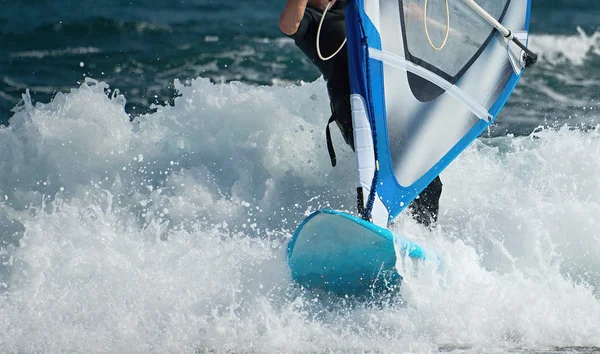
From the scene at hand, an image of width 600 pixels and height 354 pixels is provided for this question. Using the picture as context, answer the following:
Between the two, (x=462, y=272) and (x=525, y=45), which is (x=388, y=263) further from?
(x=525, y=45)

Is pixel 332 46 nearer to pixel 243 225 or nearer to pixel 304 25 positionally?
pixel 304 25

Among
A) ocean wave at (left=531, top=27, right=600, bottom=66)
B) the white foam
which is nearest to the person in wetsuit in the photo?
the white foam

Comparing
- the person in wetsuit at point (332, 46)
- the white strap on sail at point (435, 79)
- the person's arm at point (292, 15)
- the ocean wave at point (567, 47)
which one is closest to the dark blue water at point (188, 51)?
the ocean wave at point (567, 47)

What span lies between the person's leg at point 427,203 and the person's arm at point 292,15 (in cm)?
125

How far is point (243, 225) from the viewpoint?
15.8 feet

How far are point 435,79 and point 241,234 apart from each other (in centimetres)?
138

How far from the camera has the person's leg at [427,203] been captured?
4734mm

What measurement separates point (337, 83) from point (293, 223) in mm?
936

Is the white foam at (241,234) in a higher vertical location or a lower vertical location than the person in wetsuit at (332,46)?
lower

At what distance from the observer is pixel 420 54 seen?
432 centimetres

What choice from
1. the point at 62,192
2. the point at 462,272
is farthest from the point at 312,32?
the point at 62,192

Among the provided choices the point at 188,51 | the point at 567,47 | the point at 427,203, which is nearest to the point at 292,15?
the point at 427,203

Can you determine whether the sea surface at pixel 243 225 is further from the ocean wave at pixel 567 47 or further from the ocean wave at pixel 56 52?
the ocean wave at pixel 567 47

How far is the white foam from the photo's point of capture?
3.66m
